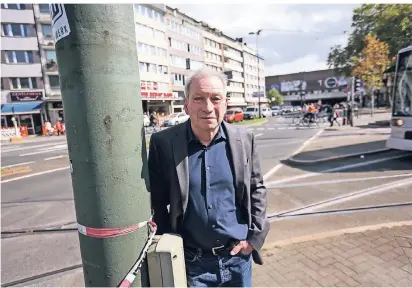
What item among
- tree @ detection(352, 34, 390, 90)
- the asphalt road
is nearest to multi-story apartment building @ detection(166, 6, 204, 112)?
tree @ detection(352, 34, 390, 90)

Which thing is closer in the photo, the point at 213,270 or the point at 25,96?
the point at 213,270

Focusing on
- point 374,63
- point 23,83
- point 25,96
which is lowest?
point 25,96

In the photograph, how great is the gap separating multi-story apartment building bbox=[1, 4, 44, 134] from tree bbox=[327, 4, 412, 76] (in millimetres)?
35634

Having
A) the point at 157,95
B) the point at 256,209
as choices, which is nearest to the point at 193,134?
the point at 256,209

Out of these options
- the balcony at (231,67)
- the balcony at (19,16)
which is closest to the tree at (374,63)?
the balcony at (19,16)

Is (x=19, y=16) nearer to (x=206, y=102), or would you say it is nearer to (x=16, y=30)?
(x=16, y=30)

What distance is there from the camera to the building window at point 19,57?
3363 centimetres

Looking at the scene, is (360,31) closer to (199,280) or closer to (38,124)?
(199,280)

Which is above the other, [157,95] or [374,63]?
[374,63]

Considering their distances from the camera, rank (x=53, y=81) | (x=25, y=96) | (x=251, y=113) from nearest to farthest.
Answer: (x=25, y=96) → (x=53, y=81) → (x=251, y=113)

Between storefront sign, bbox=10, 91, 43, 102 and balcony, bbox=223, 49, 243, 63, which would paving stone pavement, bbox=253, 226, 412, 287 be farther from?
balcony, bbox=223, 49, 243, 63

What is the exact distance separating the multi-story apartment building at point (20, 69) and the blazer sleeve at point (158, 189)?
37865 millimetres

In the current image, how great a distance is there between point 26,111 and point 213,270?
125 feet

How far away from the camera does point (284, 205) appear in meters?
5.38
